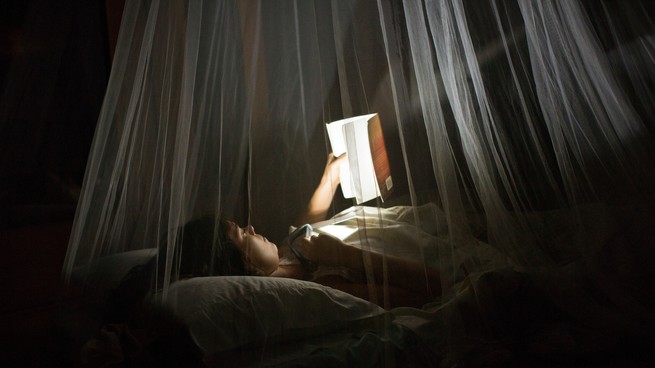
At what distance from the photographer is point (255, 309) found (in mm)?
1303

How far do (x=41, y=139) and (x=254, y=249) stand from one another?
0.90 meters

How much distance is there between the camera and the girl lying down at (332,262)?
4.42ft

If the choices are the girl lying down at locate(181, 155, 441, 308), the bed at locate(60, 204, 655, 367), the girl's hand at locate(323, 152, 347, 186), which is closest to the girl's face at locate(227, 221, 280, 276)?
the girl lying down at locate(181, 155, 441, 308)

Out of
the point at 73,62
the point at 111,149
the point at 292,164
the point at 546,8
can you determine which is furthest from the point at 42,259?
the point at 546,8

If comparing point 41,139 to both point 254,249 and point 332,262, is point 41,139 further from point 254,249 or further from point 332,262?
point 332,262

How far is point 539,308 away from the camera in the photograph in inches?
53.2

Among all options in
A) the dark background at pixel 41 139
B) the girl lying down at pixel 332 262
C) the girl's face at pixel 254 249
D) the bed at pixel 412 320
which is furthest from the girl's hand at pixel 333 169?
the dark background at pixel 41 139

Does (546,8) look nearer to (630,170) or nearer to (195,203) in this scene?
(630,170)

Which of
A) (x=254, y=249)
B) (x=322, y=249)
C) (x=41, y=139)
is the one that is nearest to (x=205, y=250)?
(x=254, y=249)

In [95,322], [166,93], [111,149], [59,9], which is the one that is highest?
[59,9]

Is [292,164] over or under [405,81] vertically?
under

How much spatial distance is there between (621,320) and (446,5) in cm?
93

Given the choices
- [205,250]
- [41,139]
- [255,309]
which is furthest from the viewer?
[41,139]

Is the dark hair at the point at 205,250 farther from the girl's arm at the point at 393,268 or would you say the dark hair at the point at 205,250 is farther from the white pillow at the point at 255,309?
the girl's arm at the point at 393,268
